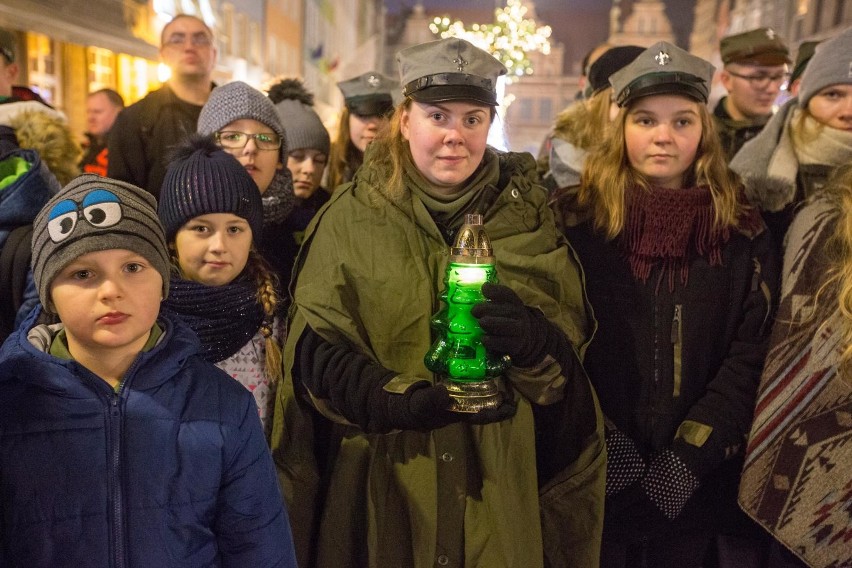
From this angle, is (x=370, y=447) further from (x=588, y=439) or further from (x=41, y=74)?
(x=41, y=74)

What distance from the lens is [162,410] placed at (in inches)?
62.4

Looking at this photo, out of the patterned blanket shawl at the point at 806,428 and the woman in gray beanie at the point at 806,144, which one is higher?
the woman in gray beanie at the point at 806,144

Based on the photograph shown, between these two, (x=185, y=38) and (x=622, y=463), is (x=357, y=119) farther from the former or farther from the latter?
(x=622, y=463)

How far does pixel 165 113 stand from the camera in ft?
12.2

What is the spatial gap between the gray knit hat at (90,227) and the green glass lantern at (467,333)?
2.22 ft

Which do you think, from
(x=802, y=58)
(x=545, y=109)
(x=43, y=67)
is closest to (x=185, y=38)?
(x=802, y=58)

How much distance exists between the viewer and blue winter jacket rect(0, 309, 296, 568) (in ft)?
4.96

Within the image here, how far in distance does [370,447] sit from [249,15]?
11919mm

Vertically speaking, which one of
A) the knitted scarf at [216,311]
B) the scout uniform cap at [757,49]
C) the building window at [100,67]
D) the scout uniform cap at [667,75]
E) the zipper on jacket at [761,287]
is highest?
the building window at [100,67]

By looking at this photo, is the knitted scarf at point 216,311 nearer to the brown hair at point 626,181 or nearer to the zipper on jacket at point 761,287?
the brown hair at point 626,181

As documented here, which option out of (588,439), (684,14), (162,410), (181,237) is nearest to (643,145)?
(588,439)

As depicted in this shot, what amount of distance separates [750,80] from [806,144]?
1.48 metres

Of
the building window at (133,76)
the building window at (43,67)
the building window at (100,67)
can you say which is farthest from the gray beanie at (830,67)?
the building window at (133,76)

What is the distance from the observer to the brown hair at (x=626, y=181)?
2.36 meters
